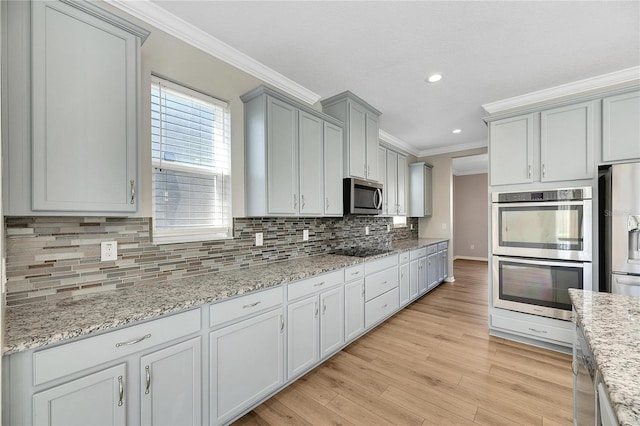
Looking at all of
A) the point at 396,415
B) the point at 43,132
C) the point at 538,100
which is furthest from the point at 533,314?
the point at 43,132


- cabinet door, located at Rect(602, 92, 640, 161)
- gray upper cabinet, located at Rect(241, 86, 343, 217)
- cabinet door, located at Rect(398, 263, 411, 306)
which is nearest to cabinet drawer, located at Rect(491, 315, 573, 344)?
cabinet door, located at Rect(398, 263, 411, 306)

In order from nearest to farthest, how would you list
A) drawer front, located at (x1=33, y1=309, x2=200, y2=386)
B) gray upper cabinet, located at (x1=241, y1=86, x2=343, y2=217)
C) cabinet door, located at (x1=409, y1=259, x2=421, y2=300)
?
drawer front, located at (x1=33, y1=309, x2=200, y2=386), gray upper cabinet, located at (x1=241, y1=86, x2=343, y2=217), cabinet door, located at (x1=409, y1=259, x2=421, y2=300)

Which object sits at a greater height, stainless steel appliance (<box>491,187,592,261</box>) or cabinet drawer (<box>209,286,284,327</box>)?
stainless steel appliance (<box>491,187,592,261</box>)

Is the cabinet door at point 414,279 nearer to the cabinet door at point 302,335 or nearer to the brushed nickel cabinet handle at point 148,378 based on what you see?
the cabinet door at point 302,335

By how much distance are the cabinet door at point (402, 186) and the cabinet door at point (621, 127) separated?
2.65 m

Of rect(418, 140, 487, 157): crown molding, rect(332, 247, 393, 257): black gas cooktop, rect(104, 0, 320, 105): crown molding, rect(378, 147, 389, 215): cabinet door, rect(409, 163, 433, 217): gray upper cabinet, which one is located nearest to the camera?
rect(104, 0, 320, 105): crown molding

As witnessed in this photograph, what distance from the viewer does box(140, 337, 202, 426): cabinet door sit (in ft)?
4.50

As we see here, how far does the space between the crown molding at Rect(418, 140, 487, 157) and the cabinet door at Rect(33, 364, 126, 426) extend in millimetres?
5787

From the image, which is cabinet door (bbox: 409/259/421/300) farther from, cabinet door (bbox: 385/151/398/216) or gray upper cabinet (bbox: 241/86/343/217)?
gray upper cabinet (bbox: 241/86/343/217)

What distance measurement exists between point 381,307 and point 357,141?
1.99 metres

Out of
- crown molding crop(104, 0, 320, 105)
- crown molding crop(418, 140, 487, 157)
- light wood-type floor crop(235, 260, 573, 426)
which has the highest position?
crown molding crop(104, 0, 320, 105)

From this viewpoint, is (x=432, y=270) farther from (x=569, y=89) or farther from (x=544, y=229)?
(x=569, y=89)

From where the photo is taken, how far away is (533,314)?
2.87m

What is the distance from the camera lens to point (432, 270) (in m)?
4.86
